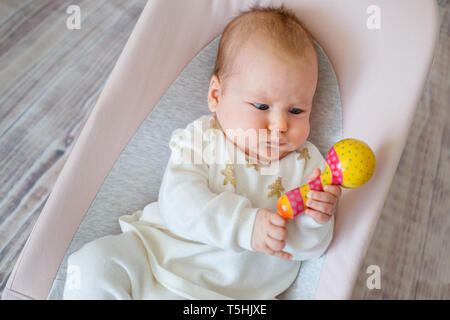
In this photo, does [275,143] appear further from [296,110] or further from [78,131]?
[78,131]

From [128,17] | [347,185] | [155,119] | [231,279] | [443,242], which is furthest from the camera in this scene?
[128,17]

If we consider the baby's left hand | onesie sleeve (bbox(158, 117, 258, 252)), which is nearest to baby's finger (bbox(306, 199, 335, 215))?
the baby's left hand

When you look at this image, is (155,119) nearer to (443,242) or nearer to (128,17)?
(128,17)

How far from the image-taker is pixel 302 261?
0.86 metres

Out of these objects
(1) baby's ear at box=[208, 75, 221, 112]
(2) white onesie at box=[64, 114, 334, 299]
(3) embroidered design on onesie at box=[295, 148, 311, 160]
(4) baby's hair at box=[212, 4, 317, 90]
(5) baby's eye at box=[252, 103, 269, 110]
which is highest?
(4) baby's hair at box=[212, 4, 317, 90]

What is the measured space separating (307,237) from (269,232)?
103 mm

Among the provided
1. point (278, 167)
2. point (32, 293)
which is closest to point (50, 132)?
point (32, 293)

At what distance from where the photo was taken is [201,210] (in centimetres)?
75

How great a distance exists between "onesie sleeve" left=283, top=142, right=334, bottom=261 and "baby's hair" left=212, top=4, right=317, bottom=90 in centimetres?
34

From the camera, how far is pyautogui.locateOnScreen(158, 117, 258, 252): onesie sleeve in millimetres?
740

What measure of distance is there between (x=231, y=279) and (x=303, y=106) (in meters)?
0.39

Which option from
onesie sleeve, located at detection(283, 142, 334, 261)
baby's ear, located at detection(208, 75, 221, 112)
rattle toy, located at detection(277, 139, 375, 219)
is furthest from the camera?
baby's ear, located at detection(208, 75, 221, 112)

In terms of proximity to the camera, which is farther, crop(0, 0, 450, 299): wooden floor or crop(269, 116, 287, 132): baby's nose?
crop(0, 0, 450, 299): wooden floor

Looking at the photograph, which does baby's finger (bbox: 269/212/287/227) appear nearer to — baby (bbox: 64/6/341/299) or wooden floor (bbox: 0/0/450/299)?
baby (bbox: 64/6/341/299)
